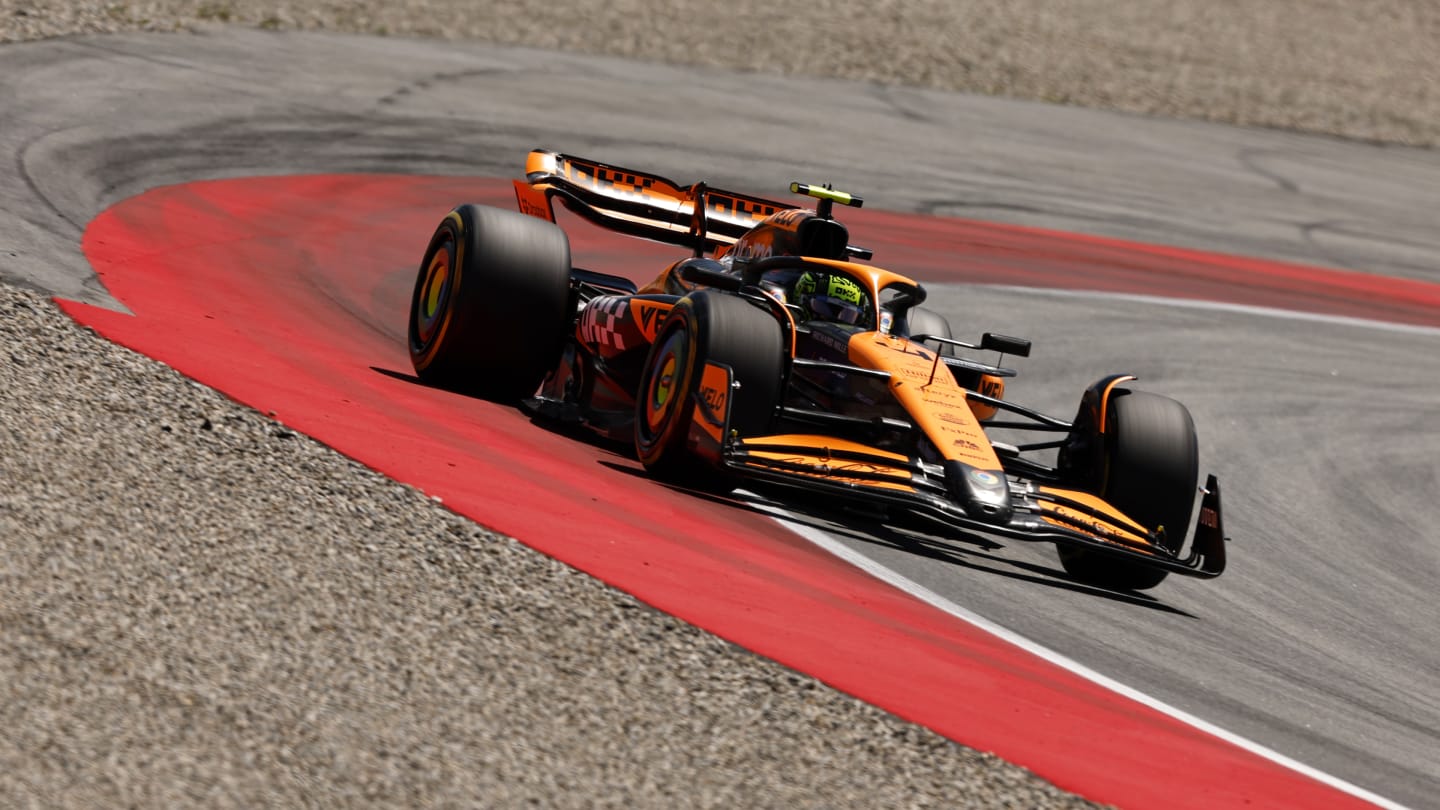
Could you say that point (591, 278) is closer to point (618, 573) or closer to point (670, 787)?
point (618, 573)

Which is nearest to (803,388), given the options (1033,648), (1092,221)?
(1033,648)

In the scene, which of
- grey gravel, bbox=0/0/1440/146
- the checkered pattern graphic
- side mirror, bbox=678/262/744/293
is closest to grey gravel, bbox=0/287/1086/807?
side mirror, bbox=678/262/744/293

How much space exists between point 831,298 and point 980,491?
1.88 m

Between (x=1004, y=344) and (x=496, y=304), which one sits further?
(x=496, y=304)

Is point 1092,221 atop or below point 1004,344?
below

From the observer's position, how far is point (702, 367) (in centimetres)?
840

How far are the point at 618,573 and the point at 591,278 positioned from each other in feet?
14.3

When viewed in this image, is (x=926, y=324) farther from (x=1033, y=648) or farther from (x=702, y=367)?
(x=1033, y=648)

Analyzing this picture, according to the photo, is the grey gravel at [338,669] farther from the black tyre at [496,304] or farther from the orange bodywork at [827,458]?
the black tyre at [496,304]

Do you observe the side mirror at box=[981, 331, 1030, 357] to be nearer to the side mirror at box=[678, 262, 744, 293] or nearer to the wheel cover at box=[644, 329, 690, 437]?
the side mirror at box=[678, 262, 744, 293]

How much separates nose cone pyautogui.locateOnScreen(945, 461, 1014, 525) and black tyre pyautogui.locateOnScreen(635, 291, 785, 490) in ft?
3.07

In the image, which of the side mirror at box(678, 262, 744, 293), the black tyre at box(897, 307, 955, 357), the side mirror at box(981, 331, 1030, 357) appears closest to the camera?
the side mirror at box(678, 262, 744, 293)

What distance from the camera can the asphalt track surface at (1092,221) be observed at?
8070mm

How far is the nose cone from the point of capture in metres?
8.03
